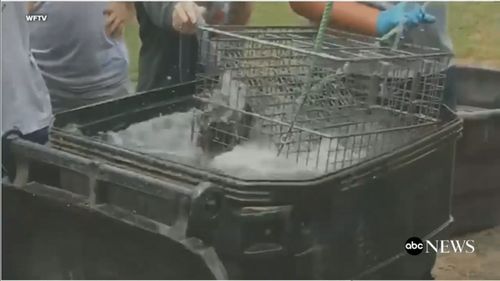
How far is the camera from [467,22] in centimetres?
114

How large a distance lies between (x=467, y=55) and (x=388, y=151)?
0.97 ft

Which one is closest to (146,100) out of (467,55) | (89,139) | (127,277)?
(89,139)

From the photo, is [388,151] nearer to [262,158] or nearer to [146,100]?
[262,158]

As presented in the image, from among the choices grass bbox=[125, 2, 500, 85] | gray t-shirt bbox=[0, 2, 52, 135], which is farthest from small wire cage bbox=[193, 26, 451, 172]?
gray t-shirt bbox=[0, 2, 52, 135]

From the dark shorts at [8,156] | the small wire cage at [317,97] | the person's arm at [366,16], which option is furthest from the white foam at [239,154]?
the person's arm at [366,16]

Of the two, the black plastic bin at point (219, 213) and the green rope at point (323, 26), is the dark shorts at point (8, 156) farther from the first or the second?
the green rope at point (323, 26)

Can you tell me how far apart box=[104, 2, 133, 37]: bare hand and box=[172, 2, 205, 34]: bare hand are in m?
0.08

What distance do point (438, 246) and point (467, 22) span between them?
0.30m

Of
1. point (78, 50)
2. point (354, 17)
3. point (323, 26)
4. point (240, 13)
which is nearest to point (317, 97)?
point (323, 26)

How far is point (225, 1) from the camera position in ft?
3.97

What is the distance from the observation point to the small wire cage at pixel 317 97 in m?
0.94

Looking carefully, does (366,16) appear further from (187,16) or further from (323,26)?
(187,16)

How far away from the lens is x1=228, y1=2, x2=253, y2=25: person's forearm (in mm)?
1220

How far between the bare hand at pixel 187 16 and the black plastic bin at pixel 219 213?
181 mm
